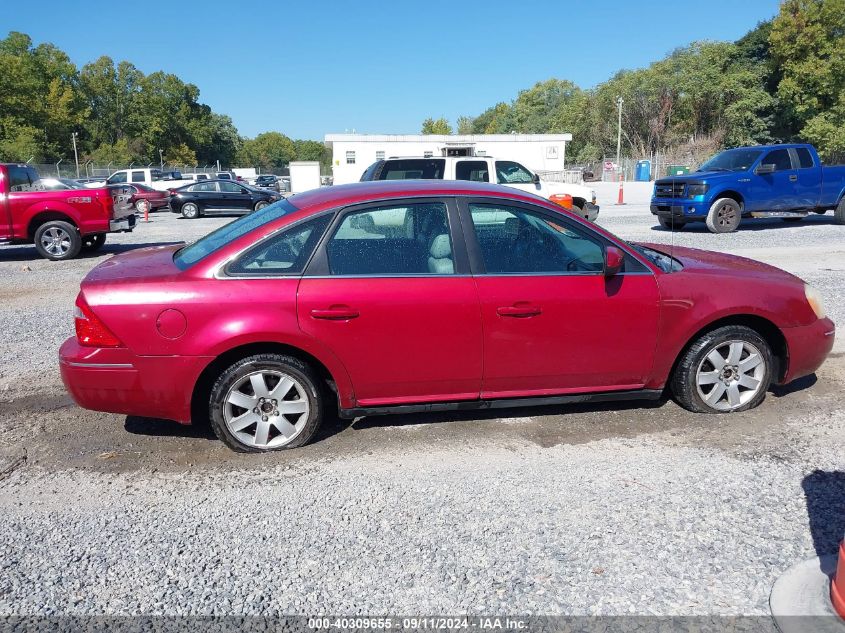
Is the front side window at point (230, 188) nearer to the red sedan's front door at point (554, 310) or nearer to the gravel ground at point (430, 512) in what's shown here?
the gravel ground at point (430, 512)

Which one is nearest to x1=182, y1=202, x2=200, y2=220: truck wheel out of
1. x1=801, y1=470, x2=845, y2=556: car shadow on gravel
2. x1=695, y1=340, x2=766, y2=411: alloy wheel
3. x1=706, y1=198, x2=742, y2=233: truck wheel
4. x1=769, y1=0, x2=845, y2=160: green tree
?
x1=706, y1=198, x2=742, y2=233: truck wheel

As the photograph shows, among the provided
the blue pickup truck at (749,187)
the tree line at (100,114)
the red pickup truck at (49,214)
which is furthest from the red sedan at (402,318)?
the tree line at (100,114)

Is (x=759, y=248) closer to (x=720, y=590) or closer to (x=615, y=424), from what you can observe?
(x=615, y=424)

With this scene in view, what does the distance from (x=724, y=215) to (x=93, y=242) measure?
13645 mm

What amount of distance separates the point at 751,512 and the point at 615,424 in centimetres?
120

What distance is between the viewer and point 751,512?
3.29 metres

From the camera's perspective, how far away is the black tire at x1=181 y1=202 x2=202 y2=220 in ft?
79.4

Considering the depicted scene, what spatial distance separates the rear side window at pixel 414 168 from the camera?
1331 centimetres

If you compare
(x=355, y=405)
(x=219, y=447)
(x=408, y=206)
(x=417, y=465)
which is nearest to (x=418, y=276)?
(x=408, y=206)

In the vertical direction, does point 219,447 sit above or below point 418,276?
below

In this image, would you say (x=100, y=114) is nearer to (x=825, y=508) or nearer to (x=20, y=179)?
(x=20, y=179)

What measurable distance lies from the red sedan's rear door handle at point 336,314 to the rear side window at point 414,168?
9.86 meters

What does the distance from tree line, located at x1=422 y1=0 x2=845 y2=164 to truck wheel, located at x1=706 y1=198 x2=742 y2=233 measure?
3572cm

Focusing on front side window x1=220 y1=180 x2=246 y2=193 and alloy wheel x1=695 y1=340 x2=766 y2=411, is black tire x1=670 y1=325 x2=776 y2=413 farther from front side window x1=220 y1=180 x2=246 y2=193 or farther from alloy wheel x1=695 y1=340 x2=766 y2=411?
front side window x1=220 y1=180 x2=246 y2=193
